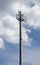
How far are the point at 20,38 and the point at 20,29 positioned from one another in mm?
1870

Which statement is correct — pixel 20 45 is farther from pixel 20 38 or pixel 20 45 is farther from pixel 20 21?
pixel 20 21

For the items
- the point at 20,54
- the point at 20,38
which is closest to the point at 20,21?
the point at 20,38

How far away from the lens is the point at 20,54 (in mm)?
40125

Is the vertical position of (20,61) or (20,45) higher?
(20,45)

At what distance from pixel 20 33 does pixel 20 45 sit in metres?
2.68

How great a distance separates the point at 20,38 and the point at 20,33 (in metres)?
1.00

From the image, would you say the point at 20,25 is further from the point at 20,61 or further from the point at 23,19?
the point at 20,61

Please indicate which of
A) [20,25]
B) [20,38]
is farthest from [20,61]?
[20,25]

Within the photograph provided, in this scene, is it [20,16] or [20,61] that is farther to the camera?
[20,16]

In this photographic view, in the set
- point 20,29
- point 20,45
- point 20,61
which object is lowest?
point 20,61

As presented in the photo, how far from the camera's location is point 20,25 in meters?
42.8

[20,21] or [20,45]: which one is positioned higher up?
[20,21]

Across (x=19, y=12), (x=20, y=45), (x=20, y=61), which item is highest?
(x=19, y=12)

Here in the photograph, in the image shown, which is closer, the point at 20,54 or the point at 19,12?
the point at 20,54
